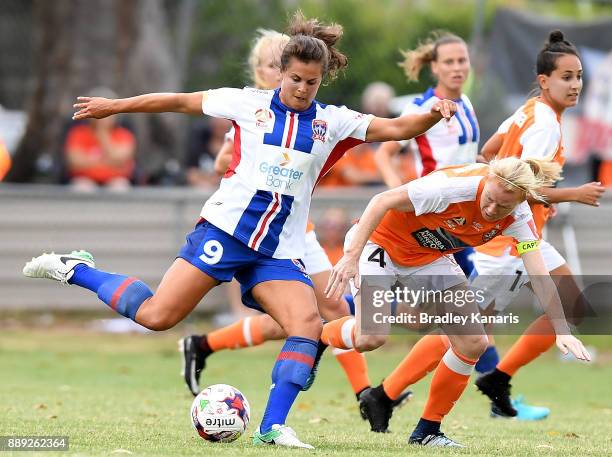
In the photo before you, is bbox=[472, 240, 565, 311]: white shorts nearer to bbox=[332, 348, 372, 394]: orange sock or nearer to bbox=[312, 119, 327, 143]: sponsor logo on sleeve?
bbox=[332, 348, 372, 394]: orange sock

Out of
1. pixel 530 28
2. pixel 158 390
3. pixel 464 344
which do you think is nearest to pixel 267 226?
pixel 464 344

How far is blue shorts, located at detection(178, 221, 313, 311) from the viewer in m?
6.34

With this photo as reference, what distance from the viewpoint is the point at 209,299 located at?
42.6ft

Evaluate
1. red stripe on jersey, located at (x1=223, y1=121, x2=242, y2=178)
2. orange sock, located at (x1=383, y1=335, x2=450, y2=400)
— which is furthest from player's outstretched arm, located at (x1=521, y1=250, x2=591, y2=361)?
red stripe on jersey, located at (x1=223, y1=121, x2=242, y2=178)

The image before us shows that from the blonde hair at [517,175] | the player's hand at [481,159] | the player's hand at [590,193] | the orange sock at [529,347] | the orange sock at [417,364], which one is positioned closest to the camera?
the blonde hair at [517,175]

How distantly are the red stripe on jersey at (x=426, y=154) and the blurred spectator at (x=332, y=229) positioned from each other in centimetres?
409

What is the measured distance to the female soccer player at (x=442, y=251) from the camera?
6109 mm

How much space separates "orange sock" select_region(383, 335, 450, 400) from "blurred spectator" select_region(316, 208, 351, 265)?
4975 millimetres

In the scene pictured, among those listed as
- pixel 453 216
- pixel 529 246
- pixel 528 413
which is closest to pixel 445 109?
pixel 453 216

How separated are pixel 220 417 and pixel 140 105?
1.66m

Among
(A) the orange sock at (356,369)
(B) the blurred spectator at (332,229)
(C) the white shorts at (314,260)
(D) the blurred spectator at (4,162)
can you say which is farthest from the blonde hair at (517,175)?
(D) the blurred spectator at (4,162)

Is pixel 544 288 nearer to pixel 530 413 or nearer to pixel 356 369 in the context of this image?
pixel 356 369

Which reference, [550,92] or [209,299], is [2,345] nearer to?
[209,299]

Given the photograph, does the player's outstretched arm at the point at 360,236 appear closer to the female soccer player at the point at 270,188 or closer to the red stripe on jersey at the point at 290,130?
the female soccer player at the point at 270,188
